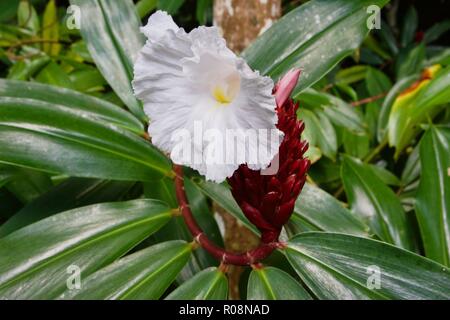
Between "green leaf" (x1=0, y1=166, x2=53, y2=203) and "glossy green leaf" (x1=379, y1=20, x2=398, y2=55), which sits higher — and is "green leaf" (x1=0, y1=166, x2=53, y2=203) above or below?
below

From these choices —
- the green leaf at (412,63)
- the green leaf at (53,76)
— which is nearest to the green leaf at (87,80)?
the green leaf at (53,76)

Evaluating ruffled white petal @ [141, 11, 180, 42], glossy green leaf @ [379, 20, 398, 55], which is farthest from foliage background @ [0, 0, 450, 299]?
glossy green leaf @ [379, 20, 398, 55]

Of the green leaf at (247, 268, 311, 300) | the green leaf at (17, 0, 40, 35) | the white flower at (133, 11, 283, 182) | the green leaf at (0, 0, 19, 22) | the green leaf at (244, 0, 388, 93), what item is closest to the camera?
the white flower at (133, 11, 283, 182)

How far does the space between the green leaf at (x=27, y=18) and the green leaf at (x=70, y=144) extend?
1.18 meters

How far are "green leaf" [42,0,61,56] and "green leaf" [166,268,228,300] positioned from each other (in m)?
1.28

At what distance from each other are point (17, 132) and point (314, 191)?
0.51 m

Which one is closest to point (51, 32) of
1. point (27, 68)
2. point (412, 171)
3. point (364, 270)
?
point (27, 68)

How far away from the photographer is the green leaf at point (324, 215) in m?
0.88

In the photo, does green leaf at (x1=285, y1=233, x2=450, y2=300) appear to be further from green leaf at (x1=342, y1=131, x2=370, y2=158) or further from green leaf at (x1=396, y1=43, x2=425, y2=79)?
green leaf at (x1=396, y1=43, x2=425, y2=79)

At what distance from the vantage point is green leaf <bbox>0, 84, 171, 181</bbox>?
76 cm

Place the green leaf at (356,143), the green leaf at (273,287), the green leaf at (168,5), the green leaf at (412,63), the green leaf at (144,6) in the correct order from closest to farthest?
1. the green leaf at (273,287)
2. the green leaf at (168,5)
3. the green leaf at (144,6)
4. the green leaf at (356,143)
5. the green leaf at (412,63)

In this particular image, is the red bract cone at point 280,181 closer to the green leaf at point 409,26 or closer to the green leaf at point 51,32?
the green leaf at point 51,32

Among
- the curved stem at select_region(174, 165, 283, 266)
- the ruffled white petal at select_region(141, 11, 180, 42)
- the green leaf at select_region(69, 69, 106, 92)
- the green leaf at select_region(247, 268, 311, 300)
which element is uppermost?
the green leaf at select_region(69, 69, 106, 92)
